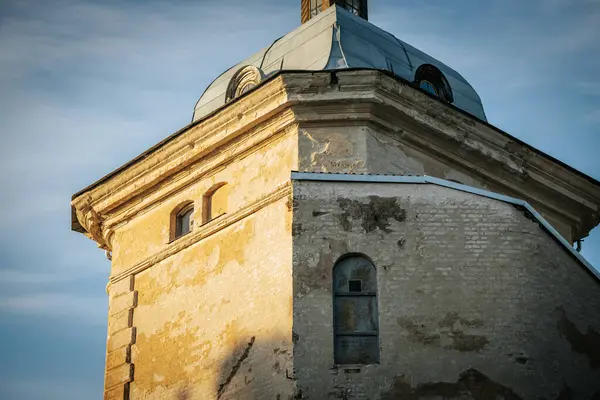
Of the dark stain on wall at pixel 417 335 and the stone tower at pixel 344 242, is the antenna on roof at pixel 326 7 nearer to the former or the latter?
the stone tower at pixel 344 242

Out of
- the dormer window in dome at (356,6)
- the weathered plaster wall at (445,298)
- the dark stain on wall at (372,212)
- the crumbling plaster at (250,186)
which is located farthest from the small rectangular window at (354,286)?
the dormer window in dome at (356,6)

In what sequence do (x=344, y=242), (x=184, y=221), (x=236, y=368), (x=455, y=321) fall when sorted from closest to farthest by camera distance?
(x=455, y=321) < (x=344, y=242) < (x=236, y=368) < (x=184, y=221)

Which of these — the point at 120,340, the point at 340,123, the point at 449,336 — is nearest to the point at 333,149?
the point at 340,123

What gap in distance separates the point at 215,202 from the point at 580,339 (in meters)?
5.51

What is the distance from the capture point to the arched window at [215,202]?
22231mm

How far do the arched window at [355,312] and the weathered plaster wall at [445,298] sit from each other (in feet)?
0.44

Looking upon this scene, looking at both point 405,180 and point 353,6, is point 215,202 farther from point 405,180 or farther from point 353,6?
point 353,6

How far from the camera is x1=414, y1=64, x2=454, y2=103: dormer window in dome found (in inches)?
913

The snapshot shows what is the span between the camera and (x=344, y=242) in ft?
66.8

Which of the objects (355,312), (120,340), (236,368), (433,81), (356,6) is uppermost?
(356,6)

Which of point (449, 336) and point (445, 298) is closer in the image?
point (449, 336)

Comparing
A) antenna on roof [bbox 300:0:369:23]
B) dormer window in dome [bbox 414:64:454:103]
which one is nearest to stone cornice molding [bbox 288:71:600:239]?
dormer window in dome [bbox 414:64:454:103]

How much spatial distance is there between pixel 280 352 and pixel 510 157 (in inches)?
196

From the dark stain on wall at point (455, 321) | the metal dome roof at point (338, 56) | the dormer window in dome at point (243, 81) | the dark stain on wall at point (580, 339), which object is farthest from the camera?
the dormer window in dome at point (243, 81)
